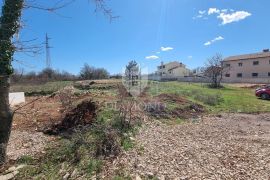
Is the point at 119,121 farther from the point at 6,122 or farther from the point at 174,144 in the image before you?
the point at 6,122

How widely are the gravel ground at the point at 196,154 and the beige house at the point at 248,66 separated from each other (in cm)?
3589

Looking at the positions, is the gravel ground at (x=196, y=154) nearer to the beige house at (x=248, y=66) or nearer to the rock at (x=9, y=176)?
the rock at (x=9, y=176)

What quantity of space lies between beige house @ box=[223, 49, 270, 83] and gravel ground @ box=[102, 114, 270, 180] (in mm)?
35894

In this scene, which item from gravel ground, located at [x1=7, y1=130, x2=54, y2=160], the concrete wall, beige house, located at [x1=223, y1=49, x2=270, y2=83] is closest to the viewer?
gravel ground, located at [x1=7, y1=130, x2=54, y2=160]

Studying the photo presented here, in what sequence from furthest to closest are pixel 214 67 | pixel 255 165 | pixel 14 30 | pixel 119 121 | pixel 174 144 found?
pixel 214 67, pixel 119 121, pixel 174 144, pixel 255 165, pixel 14 30

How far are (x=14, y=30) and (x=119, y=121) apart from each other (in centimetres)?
408

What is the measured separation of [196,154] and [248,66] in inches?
1845

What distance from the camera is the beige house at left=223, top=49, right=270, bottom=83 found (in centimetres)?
4423

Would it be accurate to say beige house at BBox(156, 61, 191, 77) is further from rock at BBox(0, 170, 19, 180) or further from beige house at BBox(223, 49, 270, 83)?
rock at BBox(0, 170, 19, 180)

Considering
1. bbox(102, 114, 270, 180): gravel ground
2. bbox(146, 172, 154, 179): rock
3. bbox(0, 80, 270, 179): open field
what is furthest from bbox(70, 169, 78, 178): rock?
bbox(146, 172, 154, 179): rock

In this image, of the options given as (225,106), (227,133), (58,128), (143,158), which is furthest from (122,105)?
(225,106)

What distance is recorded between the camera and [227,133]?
8195 mm

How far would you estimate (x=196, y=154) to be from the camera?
5.95 metres

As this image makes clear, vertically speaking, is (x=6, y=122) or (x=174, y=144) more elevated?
(x=6, y=122)
